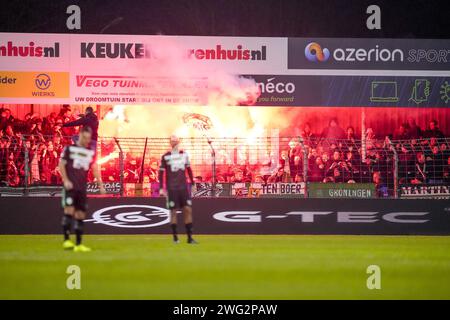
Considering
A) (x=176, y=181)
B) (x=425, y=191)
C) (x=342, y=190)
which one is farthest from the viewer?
(x=425, y=191)

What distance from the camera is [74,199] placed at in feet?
50.9

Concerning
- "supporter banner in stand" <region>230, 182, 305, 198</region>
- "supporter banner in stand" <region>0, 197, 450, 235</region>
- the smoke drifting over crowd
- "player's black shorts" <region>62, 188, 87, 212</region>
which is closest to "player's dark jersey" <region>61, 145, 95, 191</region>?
"player's black shorts" <region>62, 188, 87, 212</region>

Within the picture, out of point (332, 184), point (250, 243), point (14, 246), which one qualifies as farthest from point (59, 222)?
point (332, 184)

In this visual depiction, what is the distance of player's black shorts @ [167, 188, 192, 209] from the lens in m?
18.2

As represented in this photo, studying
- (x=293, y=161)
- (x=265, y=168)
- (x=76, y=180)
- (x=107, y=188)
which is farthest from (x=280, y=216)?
(x=76, y=180)

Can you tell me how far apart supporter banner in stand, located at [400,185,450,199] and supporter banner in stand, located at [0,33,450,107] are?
5.03 metres

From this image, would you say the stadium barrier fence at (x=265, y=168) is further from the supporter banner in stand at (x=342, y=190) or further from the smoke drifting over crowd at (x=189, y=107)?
the smoke drifting over crowd at (x=189, y=107)

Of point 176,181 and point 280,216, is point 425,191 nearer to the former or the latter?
point 280,216

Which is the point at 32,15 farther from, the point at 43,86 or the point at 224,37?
the point at 224,37

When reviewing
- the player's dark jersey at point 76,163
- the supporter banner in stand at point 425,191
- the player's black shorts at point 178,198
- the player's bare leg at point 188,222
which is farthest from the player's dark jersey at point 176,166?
the supporter banner in stand at point 425,191

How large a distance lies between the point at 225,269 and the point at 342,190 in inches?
396

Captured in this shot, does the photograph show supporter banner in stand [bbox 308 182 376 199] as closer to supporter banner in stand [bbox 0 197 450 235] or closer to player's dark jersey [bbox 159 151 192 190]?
supporter banner in stand [bbox 0 197 450 235]

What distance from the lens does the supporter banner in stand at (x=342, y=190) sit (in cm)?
2242

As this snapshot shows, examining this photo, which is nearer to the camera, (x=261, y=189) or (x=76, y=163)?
(x=76, y=163)
